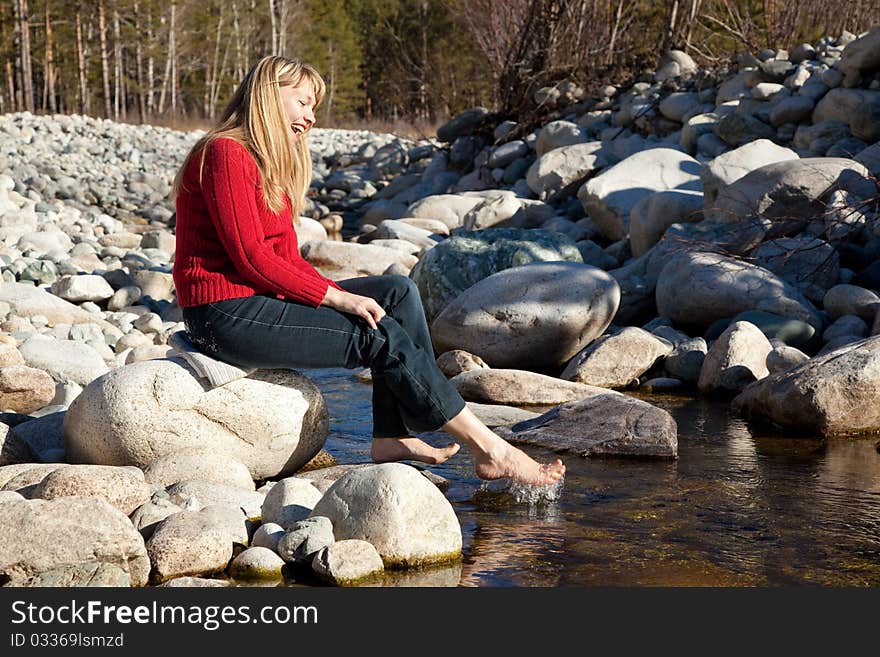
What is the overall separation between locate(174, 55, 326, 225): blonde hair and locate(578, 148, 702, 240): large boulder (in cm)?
650

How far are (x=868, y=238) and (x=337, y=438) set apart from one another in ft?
15.5

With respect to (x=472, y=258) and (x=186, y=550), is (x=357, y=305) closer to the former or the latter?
(x=186, y=550)

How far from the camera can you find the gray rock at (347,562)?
317 centimetres

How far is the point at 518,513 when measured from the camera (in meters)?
4.00

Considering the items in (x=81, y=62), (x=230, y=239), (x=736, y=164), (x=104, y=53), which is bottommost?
(x=230, y=239)

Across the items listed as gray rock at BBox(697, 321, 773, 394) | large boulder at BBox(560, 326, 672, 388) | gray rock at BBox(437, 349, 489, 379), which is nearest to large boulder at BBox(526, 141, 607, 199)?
large boulder at BBox(560, 326, 672, 388)

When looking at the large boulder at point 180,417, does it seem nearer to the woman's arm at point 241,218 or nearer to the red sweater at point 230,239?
the red sweater at point 230,239

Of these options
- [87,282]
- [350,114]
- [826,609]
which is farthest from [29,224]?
[350,114]

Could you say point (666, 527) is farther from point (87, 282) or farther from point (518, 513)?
point (87, 282)

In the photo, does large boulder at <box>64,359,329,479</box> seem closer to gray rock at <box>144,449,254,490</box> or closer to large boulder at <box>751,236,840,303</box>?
gray rock at <box>144,449,254,490</box>

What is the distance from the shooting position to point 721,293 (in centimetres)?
715

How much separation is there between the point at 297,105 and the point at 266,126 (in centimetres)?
16

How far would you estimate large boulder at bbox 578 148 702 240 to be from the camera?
10.2 m

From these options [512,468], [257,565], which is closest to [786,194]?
[512,468]
